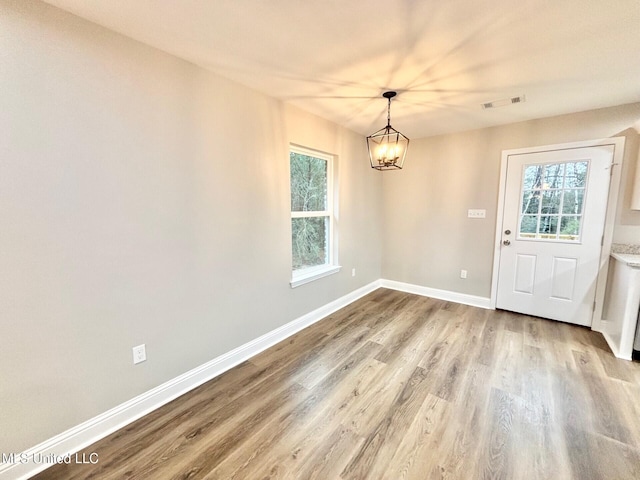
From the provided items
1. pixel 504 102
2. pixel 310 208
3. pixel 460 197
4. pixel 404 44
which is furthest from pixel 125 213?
pixel 460 197

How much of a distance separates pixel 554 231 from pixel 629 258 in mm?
682

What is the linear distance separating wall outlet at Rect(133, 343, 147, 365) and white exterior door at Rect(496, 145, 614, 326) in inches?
154

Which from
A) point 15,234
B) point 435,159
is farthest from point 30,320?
point 435,159

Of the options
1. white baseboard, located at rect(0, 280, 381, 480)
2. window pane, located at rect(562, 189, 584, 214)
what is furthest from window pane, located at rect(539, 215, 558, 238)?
white baseboard, located at rect(0, 280, 381, 480)

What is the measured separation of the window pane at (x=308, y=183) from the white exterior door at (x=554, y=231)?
2.30m

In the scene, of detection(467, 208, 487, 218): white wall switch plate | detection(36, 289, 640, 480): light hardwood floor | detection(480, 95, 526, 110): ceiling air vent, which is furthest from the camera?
detection(467, 208, 487, 218): white wall switch plate

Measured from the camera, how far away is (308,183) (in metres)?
3.10

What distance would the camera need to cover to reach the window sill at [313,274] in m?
2.90

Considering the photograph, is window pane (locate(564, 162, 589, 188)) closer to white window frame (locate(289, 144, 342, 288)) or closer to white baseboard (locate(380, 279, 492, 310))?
white baseboard (locate(380, 279, 492, 310))

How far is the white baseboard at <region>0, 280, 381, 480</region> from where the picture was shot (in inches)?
53.8

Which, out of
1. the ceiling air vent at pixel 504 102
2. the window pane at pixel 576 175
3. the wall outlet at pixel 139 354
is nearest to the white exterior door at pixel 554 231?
the window pane at pixel 576 175

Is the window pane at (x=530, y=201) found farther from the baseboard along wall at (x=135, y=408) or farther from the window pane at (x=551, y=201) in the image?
the baseboard along wall at (x=135, y=408)

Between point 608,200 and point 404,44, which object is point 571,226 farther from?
point 404,44

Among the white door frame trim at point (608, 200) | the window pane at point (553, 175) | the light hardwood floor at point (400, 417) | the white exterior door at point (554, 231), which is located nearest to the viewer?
the light hardwood floor at point (400, 417)
